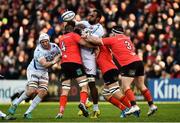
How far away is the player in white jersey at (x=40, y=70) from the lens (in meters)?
19.9

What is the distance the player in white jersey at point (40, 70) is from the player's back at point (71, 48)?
0.36m

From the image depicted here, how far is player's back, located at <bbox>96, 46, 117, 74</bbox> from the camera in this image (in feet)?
65.0

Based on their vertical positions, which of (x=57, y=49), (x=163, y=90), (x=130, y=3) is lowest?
(x=163, y=90)

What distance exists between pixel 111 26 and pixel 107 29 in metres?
0.63

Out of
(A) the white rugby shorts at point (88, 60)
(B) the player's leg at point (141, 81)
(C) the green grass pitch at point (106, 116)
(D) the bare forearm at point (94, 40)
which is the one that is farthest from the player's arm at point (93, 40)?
(C) the green grass pitch at point (106, 116)

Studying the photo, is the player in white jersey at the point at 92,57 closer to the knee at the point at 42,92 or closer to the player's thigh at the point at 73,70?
the player's thigh at the point at 73,70

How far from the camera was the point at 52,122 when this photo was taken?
17.5 m

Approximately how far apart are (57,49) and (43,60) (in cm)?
51

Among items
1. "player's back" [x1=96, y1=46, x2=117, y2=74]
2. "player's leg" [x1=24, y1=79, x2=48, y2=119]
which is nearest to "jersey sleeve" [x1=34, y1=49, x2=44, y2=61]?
"player's leg" [x1=24, y1=79, x2=48, y2=119]

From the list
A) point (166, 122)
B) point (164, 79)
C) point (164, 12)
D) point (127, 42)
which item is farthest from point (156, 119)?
point (164, 12)

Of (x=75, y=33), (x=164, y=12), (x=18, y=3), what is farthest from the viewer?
(x=18, y=3)

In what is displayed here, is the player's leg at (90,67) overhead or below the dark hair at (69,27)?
below

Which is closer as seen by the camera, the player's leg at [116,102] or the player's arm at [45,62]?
the player's leg at [116,102]

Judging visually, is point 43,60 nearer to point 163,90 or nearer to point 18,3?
point 163,90
